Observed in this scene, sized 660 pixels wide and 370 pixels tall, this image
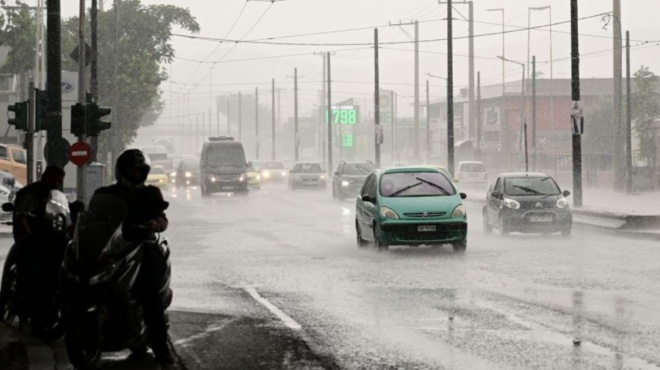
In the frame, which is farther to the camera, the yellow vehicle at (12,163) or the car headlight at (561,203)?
the yellow vehicle at (12,163)

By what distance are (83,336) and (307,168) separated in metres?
56.2

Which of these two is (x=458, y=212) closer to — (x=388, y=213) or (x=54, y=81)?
(x=388, y=213)

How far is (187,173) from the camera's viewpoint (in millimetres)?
72938

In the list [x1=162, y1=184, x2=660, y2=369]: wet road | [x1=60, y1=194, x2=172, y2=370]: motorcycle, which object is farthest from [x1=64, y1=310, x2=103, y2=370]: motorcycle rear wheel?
[x1=162, y1=184, x2=660, y2=369]: wet road

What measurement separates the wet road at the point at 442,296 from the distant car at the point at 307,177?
118 feet

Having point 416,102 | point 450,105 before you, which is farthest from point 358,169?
point 416,102

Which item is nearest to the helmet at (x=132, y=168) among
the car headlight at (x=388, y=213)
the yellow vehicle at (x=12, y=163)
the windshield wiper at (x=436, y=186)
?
the car headlight at (x=388, y=213)

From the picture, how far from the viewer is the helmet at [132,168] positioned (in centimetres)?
966

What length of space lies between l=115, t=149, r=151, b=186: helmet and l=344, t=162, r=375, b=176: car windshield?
1559 inches

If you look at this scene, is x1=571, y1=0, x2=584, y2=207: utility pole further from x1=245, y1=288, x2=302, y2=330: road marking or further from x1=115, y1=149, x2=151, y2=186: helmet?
x1=115, y1=149, x2=151, y2=186: helmet

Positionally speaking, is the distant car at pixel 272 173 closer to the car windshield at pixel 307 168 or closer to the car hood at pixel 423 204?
the car windshield at pixel 307 168

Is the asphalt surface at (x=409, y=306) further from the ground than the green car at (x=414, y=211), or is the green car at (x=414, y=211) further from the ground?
the green car at (x=414, y=211)

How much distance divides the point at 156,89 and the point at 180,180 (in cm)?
583

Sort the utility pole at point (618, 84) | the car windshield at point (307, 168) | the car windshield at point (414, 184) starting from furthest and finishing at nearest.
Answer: the car windshield at point (307, 168) < the utility pole at point (618, 84) < the car windshield at point (414, 184)
